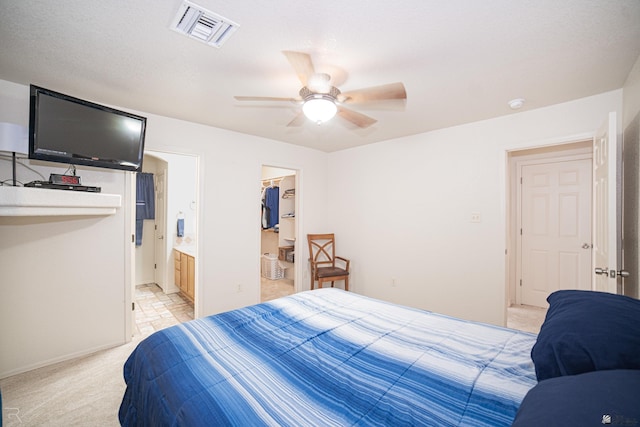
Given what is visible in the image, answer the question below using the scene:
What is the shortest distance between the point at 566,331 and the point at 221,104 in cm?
289

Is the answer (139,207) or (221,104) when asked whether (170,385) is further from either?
(139,207)

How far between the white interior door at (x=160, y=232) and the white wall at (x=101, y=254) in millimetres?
1739

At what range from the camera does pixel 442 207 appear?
3449mm

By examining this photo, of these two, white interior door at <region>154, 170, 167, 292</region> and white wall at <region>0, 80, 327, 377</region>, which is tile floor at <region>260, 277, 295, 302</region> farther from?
white interior door at <region>154, 170, 167, 292</region>

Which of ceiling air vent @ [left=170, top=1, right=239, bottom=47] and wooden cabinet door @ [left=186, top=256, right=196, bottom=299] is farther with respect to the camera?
wooden cabinet door @ [left=186, top=256, right=196, bottom=299]

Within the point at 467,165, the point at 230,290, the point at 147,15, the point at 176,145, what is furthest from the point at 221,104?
the point at 467,165

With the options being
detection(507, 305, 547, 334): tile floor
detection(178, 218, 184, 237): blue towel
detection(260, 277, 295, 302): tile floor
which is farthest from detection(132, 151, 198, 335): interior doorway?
detection(507, 305, 547, 334): tile floor

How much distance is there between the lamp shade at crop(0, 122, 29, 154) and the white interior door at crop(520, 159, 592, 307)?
5494mm

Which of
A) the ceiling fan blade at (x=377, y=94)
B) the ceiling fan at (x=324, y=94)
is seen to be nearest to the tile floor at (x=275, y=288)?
the ceiling fan at (x=324, y=94)

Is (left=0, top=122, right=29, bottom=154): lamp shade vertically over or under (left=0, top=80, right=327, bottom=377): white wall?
over

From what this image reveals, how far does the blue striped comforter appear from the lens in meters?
1.00

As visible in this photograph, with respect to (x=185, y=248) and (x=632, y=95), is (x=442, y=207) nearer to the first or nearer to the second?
(x=632, y=95)

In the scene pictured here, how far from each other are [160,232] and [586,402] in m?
5.43

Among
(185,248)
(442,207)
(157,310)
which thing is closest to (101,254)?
(157,310)
